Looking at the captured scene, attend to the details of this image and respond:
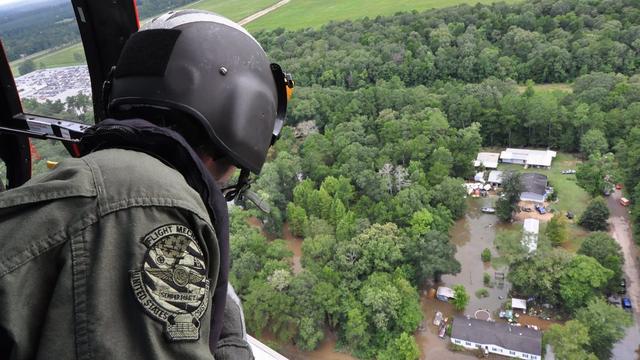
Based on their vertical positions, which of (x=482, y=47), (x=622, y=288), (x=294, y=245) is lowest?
(x=294, y=245)

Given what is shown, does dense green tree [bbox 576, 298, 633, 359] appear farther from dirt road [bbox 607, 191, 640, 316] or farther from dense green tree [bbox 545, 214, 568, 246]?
dense green tree [bbox 545, 214, 568, 246]

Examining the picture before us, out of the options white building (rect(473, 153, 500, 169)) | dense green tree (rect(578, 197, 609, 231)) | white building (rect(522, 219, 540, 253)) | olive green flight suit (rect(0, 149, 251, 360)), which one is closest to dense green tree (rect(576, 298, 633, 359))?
white building (rect(522, 219, 540, 253))

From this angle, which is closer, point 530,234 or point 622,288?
point 622,288

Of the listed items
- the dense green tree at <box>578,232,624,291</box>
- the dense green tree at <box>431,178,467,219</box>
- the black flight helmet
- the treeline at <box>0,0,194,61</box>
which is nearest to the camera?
the black flight helmet

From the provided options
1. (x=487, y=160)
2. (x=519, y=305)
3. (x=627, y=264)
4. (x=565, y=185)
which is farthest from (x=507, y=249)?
(x=487, y=160)

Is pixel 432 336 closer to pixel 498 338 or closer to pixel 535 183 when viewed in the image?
pixel 498 338

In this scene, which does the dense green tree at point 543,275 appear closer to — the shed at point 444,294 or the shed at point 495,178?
the shed at point 444,294
